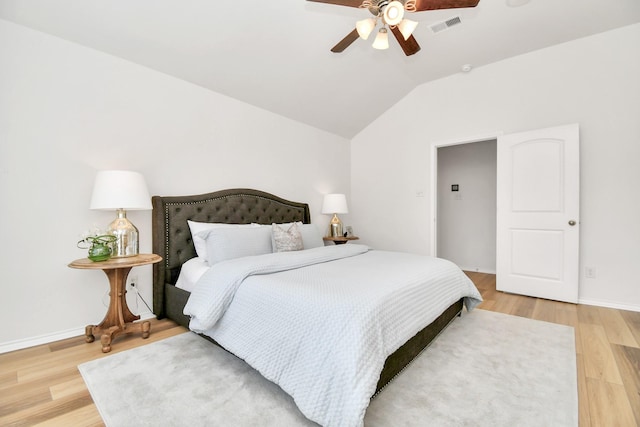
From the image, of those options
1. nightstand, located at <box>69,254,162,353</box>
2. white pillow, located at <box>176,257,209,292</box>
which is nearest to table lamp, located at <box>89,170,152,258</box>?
nightstand, located at <box>69,254,162,353</box>

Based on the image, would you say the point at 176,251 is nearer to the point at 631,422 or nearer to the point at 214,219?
the point at 214,219

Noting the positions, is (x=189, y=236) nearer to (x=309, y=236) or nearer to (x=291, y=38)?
(x=309, y=236)

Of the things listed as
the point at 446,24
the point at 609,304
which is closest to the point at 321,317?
the point at 446,24

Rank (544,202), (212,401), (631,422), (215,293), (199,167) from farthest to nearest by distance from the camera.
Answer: (544,202) < (199,167) < (215,293) < (212,401) < (631,422)

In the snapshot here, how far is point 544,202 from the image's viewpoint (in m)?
3.39

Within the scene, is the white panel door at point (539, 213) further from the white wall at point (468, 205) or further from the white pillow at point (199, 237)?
the white pillow at point (199, 237)

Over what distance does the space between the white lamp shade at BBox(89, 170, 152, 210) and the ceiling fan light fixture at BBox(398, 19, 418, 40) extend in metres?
2.31

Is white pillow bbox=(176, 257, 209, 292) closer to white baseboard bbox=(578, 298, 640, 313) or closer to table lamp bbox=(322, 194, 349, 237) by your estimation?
table lamp bbox=(322, 194, 349, 237)

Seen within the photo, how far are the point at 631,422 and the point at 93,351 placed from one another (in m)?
3.25

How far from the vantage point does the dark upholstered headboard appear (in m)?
2.78

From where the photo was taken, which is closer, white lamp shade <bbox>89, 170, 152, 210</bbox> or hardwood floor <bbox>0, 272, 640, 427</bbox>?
hardwood floor <bbox>0, 272, 640, 427</bbox>

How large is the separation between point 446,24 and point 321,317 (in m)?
3.25

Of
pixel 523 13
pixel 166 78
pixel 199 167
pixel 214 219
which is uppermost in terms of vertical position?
pixel 523 13

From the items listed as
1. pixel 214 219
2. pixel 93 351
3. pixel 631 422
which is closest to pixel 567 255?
pixel 631 422
